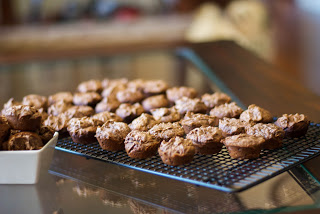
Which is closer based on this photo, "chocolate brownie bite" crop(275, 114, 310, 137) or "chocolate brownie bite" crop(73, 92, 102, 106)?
"chocolate brownie bite" crop(275, 114, 310, 137)

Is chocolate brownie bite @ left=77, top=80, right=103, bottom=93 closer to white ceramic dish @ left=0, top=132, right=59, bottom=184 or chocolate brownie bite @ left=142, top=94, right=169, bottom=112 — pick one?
chocolate brownie bite @ left=142, top=94, right=169, bottom=112

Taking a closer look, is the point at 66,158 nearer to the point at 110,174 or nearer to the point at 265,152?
the point at 110,174

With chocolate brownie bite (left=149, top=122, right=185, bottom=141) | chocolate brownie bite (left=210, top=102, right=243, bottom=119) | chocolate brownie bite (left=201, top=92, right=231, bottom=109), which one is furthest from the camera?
chocolate brownie bite (left=201, top=92, right=231, bottom=109)

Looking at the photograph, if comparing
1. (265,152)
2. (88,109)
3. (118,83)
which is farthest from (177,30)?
(265,152)

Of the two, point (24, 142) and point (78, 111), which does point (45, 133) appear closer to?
point (24, 142)

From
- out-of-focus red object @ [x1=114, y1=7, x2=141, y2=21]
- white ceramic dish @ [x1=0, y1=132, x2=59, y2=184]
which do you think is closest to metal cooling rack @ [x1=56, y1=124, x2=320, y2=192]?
white ceramic dish @ [x1=0, y1=132, x2=59, y2=184]

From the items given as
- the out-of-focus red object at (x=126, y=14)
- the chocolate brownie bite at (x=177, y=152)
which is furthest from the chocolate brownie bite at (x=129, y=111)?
the out-of-focus red object at (x=126, y=14)

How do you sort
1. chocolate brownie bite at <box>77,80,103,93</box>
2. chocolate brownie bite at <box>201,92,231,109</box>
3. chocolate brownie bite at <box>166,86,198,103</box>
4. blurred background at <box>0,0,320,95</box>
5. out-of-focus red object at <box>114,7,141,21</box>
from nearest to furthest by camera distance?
chocolate brownie bite at <box>201,92,231,109</box> < chocolate brownie bite at <box>166,86,198,103</box> < chocolate brownie bite at <box>77,80,103,93</box> < blurred background at <box>0,0,320,95</box> < out-of-focus red object at <box>114,7,141,21</box>
